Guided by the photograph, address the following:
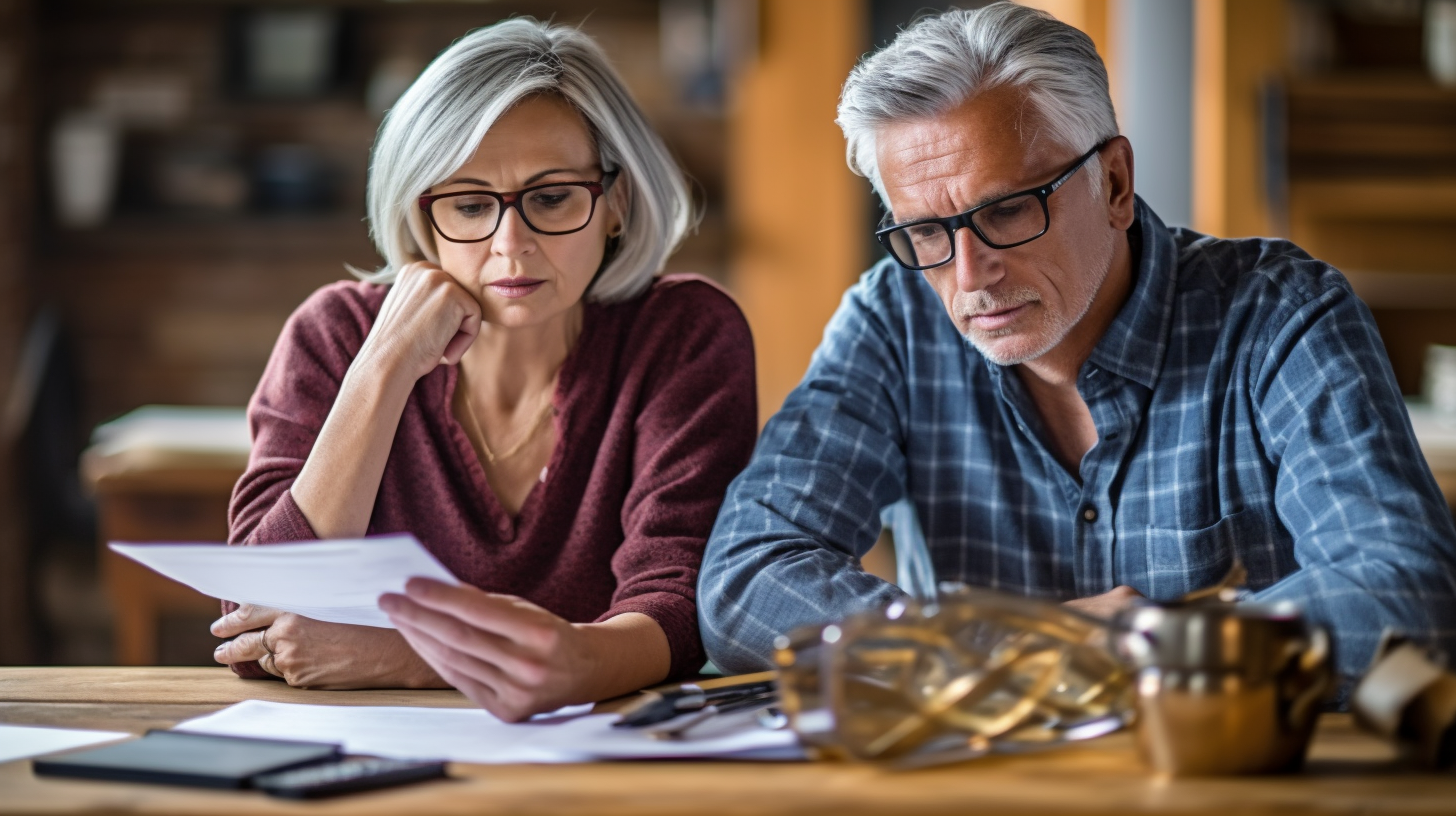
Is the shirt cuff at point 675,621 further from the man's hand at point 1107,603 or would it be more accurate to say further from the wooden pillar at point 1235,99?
the wooden pillar at point 1235,99

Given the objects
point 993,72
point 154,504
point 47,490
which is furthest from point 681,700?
point 47,490

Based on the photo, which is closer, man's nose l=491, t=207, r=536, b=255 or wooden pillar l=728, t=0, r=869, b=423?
man's nose l=491, t=207, r=536, b=255

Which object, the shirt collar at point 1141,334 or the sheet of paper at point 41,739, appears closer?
the sheet of paper at point 41,739

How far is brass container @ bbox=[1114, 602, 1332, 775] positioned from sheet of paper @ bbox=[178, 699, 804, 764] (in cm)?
24

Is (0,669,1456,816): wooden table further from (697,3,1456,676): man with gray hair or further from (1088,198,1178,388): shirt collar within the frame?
(1088,198,1178,388): shirt collar

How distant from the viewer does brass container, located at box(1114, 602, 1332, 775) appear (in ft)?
2.66

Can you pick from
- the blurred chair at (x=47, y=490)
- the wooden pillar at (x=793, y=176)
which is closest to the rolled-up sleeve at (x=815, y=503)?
the blurred chair at (x=47, y=490)

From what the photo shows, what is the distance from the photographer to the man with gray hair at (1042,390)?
126 centimetres

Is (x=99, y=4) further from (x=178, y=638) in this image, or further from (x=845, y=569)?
(x=845, y=569)

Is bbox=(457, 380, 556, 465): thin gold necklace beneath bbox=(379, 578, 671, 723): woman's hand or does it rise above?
above

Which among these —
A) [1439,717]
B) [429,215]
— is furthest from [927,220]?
[1439,717]

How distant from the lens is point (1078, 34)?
1405 millimetres

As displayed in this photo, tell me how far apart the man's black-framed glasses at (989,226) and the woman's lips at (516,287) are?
368 millimetres

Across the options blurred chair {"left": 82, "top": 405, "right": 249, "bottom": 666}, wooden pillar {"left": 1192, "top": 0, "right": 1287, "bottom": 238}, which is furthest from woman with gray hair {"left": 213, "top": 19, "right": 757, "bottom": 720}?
wooden pillar {"left": 1192, "top": 0, "right": 1287, "bottom": 238}
